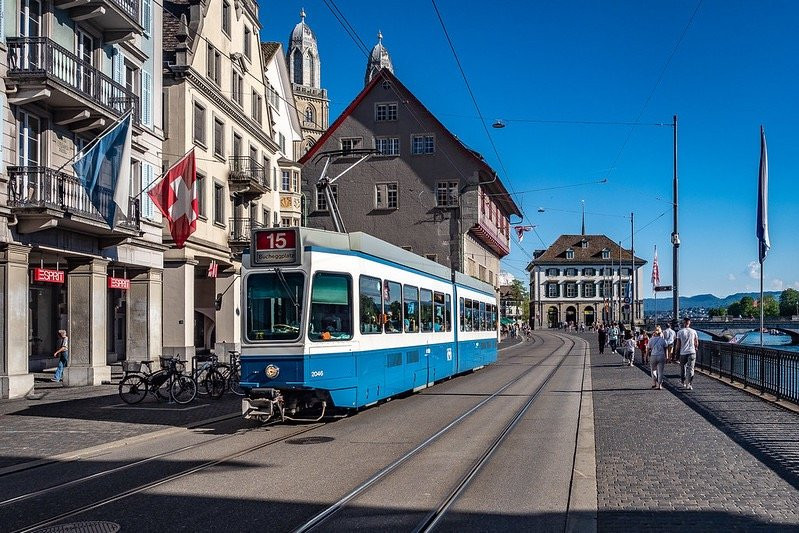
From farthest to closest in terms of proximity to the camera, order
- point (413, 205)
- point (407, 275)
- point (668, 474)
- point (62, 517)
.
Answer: point (413, 205), point (407, 275), point (668, 474), point (62, 517)

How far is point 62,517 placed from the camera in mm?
8102

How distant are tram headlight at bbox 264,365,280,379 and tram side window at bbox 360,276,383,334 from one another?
6.45ft

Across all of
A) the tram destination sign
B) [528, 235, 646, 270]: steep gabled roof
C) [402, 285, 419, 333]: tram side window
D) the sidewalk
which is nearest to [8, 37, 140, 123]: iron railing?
the sidewalk

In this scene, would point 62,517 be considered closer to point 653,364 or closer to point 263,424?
point 263,424

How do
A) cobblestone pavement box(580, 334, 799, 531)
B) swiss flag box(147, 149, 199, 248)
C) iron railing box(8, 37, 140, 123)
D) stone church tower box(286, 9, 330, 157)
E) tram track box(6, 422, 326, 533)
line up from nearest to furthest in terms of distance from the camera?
1. cobblestone pavement box(580, 334, 799, 531)
2. tram track box(6, 422, 326, 533)
3. iron railing box(8, 37, 140, 123)
4. swiss flag box(147, 149, 199, 248)
5. stone church tower box(286, 9, 330, 157)

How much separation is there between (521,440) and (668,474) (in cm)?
358

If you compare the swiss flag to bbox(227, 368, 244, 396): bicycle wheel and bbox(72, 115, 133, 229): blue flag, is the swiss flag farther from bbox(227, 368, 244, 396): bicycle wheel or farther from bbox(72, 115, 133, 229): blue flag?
bbox(227, 368, 244, 396): bicycle wheel

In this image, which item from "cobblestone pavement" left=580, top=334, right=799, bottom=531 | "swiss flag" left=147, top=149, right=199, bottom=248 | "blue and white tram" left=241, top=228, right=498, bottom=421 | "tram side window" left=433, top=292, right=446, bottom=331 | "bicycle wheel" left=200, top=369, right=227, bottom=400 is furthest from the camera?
"swiss flag" left=147, top=149, right=199, bottom=248

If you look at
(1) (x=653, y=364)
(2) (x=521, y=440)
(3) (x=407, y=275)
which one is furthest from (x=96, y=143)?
(1) (x=653, y=364)

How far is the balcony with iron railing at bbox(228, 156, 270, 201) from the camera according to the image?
35.9 m

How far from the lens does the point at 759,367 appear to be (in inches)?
801

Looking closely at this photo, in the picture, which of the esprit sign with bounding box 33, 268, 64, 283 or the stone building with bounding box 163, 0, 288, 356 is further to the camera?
the stone building with bounding box 163, 0, 288, 356

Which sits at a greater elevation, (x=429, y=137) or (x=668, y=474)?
(x=429, y=137)

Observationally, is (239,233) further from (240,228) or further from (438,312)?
(438,312)
